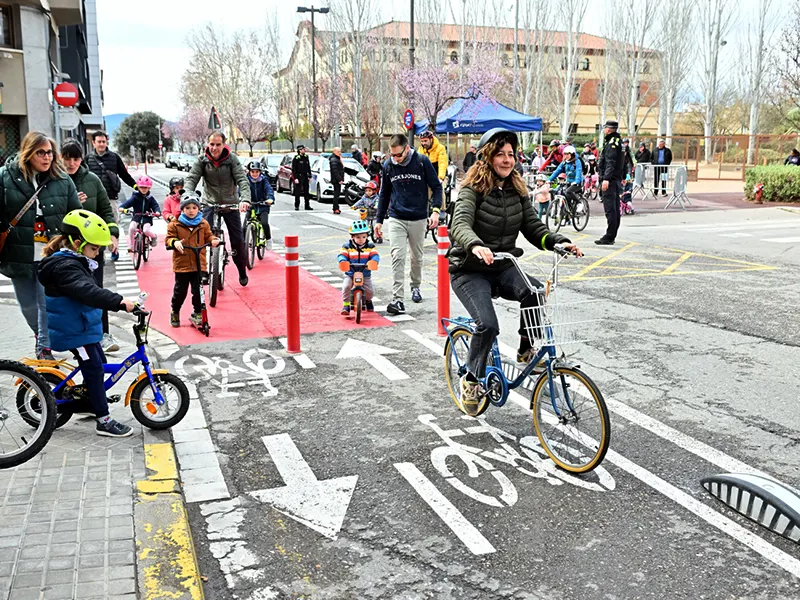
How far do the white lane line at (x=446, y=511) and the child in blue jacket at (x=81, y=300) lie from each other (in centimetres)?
194

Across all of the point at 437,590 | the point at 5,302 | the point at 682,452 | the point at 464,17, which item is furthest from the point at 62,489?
the point at 464,17

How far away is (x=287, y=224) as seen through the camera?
66.3ft

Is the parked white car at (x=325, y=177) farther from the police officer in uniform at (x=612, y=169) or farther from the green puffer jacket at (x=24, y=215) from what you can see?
the green puffer jacket at (x=24, y=215)

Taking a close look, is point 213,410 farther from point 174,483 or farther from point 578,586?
point 578,586

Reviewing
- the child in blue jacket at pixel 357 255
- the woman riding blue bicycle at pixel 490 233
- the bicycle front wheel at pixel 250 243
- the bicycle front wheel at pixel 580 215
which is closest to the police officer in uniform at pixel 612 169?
the bicycle front wheel at pixel 580 215

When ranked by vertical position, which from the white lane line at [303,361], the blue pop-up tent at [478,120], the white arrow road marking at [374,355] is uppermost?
the blue pop-up tent at [478,120]

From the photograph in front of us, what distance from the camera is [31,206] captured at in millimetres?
6344

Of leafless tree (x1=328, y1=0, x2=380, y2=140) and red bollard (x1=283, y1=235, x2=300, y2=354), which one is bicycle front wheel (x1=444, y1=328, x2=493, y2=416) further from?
leafless tree (x1=328, y1=0, x2=380, y2=140)

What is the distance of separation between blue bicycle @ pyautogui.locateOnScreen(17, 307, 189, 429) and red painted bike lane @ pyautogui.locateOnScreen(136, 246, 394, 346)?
2.63 metres

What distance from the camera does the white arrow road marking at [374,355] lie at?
6960 millimetres

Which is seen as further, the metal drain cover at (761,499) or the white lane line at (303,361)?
the white lane line at (303,361)

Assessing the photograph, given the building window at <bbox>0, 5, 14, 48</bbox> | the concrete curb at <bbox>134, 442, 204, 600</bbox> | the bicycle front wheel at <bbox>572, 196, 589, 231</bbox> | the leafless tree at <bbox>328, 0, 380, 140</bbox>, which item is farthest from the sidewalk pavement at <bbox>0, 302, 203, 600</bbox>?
the leafless tree at <bbox>328, 0, 380, 140</bbox>

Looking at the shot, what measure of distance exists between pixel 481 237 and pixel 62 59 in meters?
39.1

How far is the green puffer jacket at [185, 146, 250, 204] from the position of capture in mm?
9992
